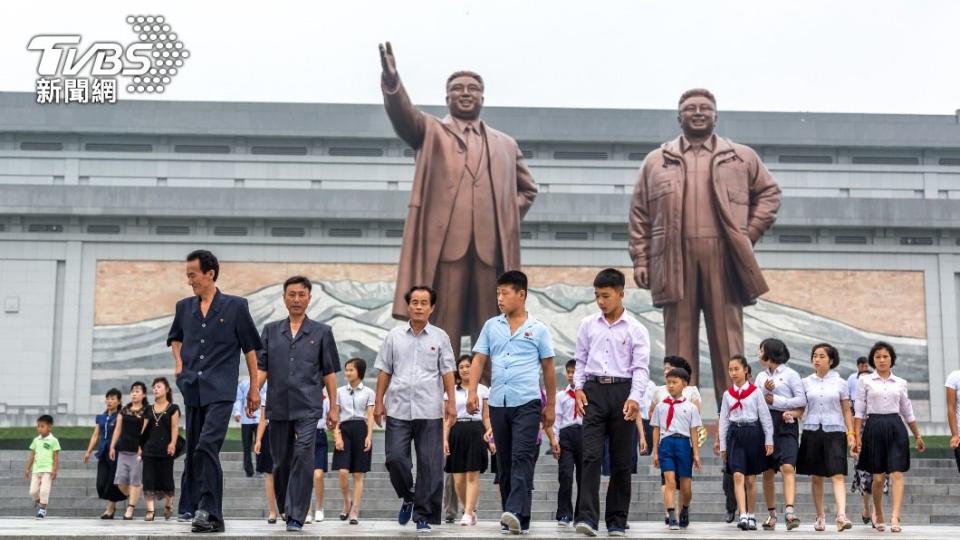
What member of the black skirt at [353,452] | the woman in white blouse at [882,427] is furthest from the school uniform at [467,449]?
the woman in white blouse at [882,427]

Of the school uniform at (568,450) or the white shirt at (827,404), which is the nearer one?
Answer: the school uniform at (568,450)

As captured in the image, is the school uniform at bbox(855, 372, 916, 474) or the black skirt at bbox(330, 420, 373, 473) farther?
the black skirt at bbox(330, 420, 373, 473)

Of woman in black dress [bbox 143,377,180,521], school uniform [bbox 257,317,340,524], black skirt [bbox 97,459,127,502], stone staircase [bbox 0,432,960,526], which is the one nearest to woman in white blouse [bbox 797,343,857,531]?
stone staircase [bbox 0,432,960,526]

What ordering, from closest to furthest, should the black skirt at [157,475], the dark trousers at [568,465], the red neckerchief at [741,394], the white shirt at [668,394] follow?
1. the dark trousers at [568,465]
2. the red neckerchief at [741,394]
3. the white shirt at [668,394]
4. the black skirt at [157,475]

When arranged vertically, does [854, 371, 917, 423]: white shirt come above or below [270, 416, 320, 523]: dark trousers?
above

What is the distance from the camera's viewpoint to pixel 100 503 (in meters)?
12.1

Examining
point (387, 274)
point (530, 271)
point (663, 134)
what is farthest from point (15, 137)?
point (663, 134)

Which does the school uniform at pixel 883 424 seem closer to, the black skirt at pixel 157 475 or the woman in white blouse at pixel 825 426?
the woman in white blouse at pixel 825 426

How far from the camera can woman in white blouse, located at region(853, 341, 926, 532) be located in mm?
8875

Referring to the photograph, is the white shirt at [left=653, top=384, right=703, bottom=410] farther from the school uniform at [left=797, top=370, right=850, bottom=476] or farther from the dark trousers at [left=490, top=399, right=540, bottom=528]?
the dark trousers at [left=490, top=399, right=540, bottom=528]

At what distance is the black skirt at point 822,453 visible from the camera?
9055 millimetres

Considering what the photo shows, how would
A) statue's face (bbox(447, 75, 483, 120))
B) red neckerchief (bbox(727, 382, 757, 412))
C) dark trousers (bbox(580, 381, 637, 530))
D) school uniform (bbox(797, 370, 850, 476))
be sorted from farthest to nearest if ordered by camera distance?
statue's face (bbox(447, 75, 483, 120)), red neckerchief (bbox(727, 382, 757, 412)), school uniform (bbox(797, 370, 850, 476)), dark trousers (bbox(580, 381, 637, 530))

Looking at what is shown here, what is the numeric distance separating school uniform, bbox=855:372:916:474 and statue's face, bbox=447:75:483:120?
5.30 meters

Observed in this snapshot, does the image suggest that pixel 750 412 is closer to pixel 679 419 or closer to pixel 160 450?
pixel 679 419
